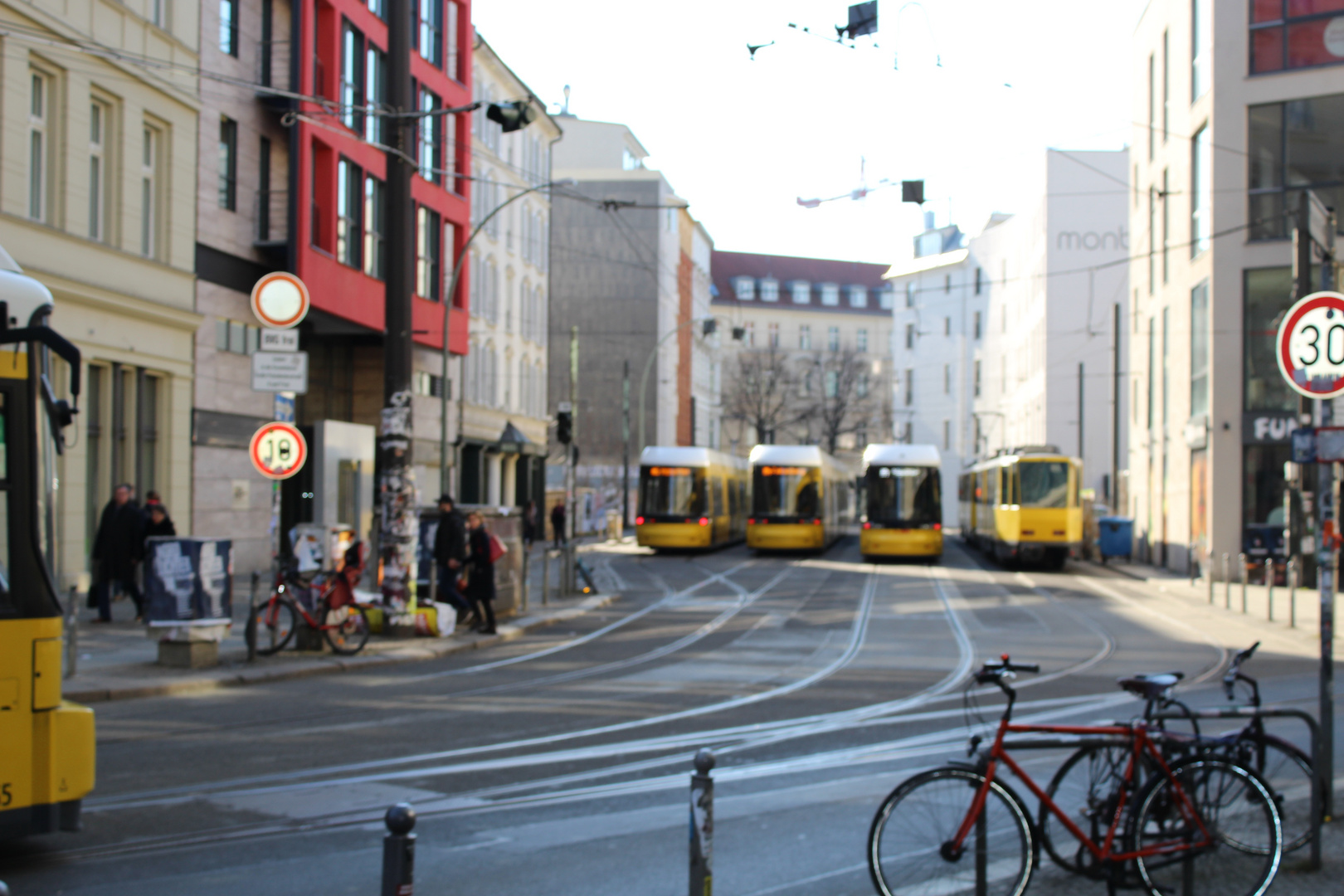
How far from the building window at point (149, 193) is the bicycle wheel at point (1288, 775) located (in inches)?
841

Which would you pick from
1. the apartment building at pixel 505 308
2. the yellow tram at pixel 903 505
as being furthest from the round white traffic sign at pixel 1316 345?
the apartment building at pixel 505 308

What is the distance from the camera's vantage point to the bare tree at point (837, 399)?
287 feet

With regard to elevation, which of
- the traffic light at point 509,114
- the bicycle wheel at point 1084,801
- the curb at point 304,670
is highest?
the traffic light at point 509,114

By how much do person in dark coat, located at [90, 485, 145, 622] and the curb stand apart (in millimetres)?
4446

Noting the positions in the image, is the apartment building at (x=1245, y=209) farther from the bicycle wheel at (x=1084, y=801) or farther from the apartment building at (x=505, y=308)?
the bicycle wheel at (x=1084, y=801)

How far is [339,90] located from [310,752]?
22.9 metres

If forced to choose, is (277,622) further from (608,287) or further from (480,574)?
(608,287)

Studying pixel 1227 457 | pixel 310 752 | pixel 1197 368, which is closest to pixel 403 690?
pixel 310 752

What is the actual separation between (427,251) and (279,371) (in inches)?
897

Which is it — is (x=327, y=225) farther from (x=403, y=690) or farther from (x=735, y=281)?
(x=735, y=281)

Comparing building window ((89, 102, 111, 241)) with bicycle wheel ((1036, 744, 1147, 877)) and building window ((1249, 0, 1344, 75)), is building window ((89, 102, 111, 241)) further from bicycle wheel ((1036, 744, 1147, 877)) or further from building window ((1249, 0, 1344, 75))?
building window ((1249, 0, 1344, 75))

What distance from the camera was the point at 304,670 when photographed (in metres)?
14.2

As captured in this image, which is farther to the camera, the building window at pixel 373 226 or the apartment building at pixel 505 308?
the apartment building at pixel 505 308

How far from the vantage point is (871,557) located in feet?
130
